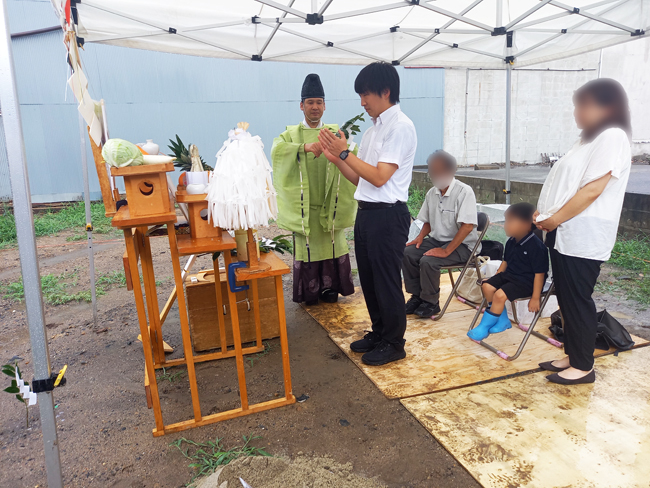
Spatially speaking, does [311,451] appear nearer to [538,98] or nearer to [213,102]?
[213,102]

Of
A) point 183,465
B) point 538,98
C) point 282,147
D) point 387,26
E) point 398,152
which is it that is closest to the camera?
point 183,465

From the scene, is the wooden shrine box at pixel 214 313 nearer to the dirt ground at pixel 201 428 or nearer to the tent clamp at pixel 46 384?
the dirt ground at pixel 201 428

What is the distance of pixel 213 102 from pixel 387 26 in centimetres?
691

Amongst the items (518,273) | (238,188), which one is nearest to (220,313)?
(238,188)

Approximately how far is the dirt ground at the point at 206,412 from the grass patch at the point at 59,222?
515 centimetres

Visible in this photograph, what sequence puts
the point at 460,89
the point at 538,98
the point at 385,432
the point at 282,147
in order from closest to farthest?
the point at 385,432 < the point at 282,147 < the point at 460,89 < the point at 538,98

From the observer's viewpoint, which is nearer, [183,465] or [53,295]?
[183,465]

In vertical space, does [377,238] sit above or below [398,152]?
below

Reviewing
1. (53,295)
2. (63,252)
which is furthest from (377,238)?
(63,252)

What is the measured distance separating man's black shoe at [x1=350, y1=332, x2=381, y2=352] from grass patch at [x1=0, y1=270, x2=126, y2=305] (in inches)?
128

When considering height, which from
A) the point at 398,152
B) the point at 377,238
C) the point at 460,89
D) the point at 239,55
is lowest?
the point at 377,238

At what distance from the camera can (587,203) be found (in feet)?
8.00

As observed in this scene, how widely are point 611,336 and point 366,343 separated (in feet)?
5.79

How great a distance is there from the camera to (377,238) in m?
2.87
